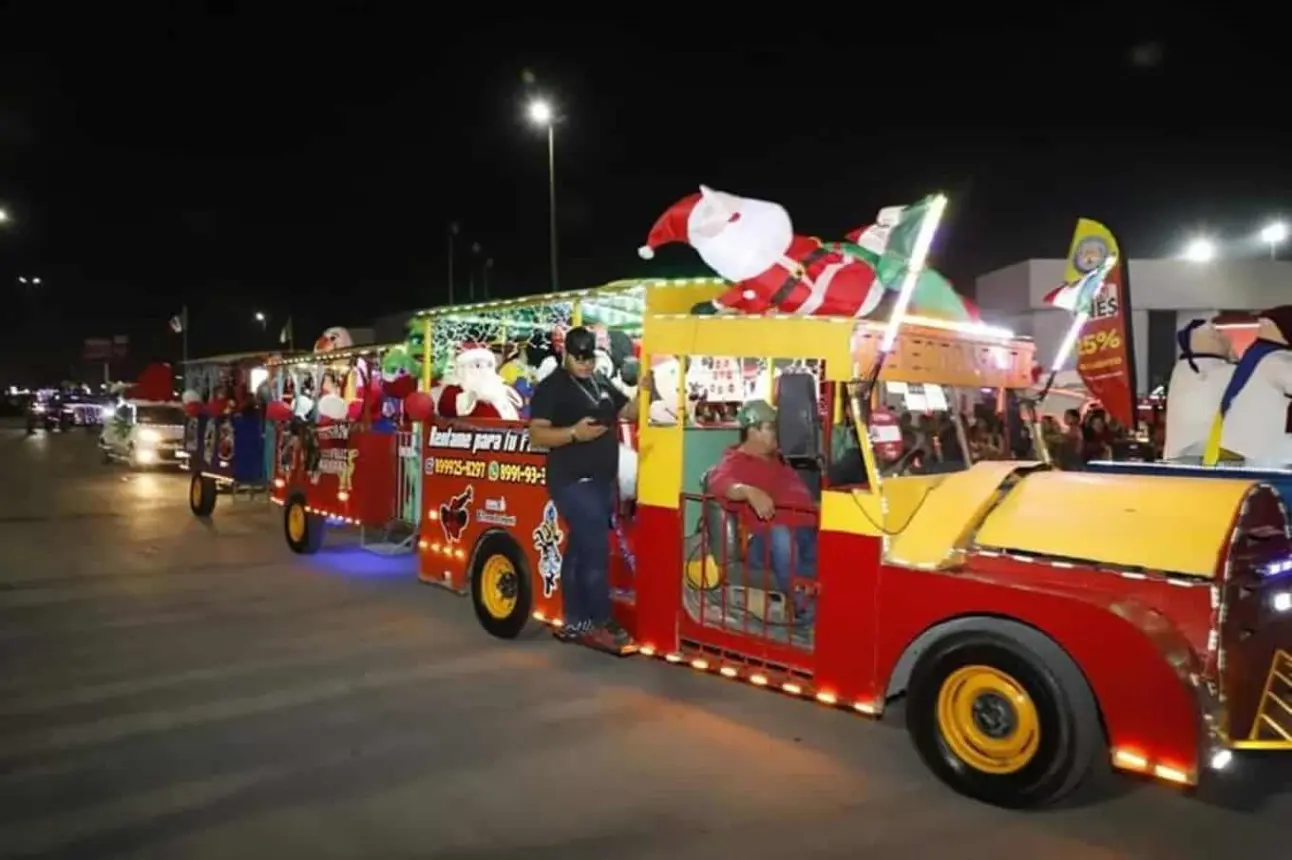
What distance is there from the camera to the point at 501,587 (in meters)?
8.02

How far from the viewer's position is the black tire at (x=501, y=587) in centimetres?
770

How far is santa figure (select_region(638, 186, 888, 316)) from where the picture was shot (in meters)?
5.71

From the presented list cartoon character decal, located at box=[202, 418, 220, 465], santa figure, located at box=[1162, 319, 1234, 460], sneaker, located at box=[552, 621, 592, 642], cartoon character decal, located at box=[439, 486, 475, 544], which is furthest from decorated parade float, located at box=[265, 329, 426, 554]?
santa figure, located at box=[1162, 319, 1234, 460]

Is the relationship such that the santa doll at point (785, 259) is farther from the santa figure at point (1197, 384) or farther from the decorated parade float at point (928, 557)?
the santa figure at point (1197, 384)

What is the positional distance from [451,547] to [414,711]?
2280 millimetres

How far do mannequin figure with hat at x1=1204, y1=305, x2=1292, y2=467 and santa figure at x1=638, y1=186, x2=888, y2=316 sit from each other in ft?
9.36

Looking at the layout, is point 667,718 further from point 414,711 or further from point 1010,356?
point 1010,356

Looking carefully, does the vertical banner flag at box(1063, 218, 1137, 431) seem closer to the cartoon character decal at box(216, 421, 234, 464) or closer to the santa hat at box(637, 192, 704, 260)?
the santa hat at box(637, 192, 704, 260)

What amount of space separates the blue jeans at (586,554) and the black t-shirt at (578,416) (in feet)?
0.32

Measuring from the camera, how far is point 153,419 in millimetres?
24859

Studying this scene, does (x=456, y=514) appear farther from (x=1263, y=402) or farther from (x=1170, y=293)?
(x=1170, y=293)

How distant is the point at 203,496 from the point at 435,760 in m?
11.7

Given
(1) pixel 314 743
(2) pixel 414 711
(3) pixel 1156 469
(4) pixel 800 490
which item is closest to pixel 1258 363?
(3) pixel 1156 469

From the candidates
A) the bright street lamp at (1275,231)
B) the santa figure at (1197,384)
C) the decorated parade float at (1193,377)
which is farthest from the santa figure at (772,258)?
the bright street lamp at (1275,231)
